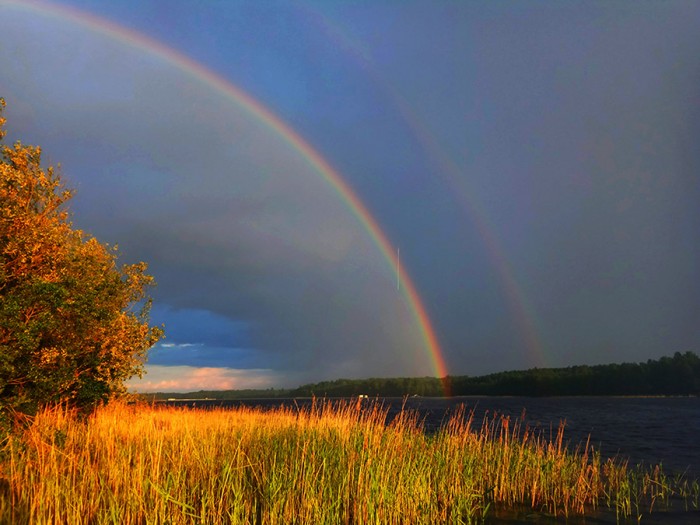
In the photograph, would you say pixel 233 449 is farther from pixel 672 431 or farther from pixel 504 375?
pixel 504 375

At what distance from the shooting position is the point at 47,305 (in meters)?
11.8

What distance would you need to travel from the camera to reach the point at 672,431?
37812 millimetres

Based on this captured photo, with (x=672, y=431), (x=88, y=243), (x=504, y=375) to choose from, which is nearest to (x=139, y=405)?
(x=88, y=243)

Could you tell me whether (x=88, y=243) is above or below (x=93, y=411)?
above

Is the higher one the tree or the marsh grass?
the tree

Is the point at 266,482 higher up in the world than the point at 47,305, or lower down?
lower down

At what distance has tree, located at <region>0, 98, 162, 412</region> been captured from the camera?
37.3ft

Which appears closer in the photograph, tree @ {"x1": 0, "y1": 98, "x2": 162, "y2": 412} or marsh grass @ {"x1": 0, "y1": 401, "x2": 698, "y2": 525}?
marsh grass @ {"x1": 0, "y1": 401, "x2": 698, "y2": 525}

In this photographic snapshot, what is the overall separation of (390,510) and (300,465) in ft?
5.34

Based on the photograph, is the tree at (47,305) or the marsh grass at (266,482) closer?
the marsh grass at (266,482)

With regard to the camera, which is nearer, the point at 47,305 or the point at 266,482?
the point at 266,482

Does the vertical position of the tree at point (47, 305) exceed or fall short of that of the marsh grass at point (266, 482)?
it exceeds it

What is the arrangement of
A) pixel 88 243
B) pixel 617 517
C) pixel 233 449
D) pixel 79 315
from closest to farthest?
pixel 233 449
pixel 617 517
pixel 79 315
pixel 88 243

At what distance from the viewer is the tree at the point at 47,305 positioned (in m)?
11.4
